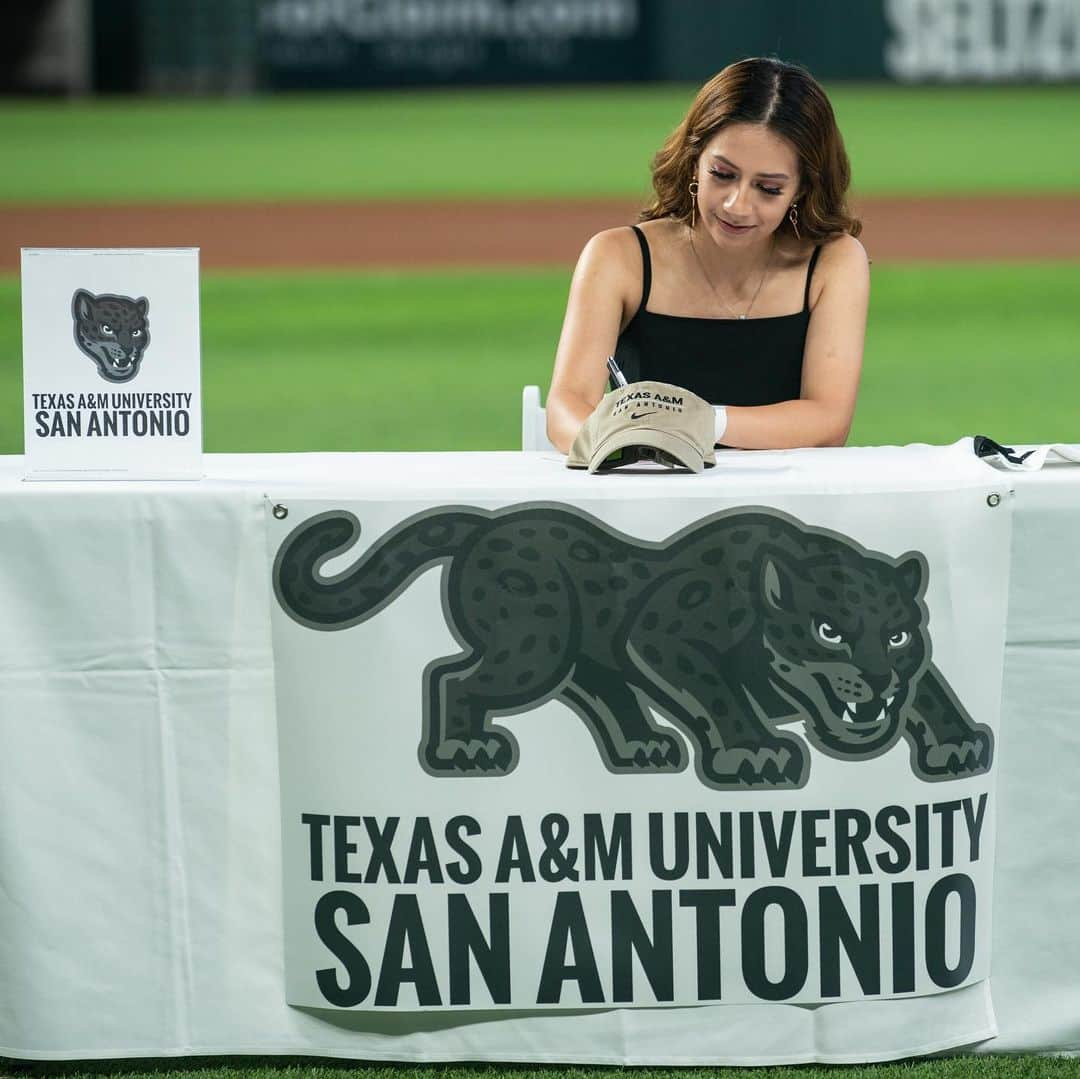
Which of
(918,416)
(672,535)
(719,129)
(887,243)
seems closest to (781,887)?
(672,535)

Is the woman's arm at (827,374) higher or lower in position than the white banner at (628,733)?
higher

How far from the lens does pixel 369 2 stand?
2419 centimetres

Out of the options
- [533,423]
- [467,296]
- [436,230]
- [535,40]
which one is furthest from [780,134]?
[535,40]

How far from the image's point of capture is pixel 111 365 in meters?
2.31

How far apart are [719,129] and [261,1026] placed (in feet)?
5.15

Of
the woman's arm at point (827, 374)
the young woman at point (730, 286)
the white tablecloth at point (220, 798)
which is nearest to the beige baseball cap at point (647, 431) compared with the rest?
the white tablecloth at point (220, 798)

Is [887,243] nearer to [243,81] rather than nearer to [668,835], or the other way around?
[668,835]

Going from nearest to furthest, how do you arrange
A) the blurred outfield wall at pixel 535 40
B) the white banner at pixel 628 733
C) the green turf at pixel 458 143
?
the white banner at pixel 628 733 < the green turf at pixel 458 143 < the blurred outfield wall at pixel 535 40

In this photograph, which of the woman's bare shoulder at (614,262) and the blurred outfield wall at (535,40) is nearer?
the woman's bare shoulder at (614,262)

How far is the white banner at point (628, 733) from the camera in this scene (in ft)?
7.46

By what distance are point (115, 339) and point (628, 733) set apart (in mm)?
860

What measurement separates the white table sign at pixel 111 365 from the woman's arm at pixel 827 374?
863 millimetres

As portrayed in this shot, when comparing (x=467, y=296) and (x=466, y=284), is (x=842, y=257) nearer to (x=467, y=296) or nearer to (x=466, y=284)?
(x=467, y=296)

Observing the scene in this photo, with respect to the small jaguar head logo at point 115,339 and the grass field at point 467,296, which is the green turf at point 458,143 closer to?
the grass field at point 467,296
